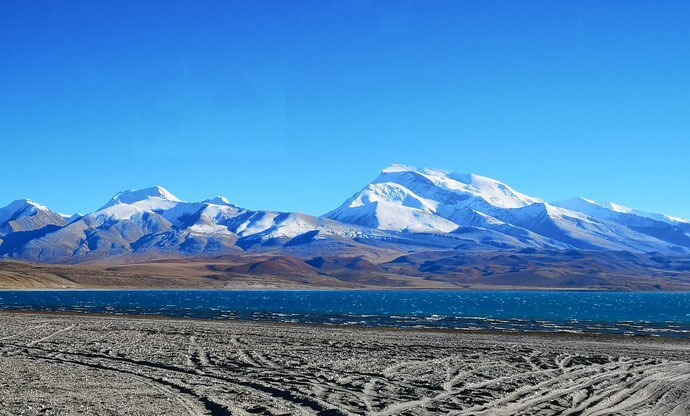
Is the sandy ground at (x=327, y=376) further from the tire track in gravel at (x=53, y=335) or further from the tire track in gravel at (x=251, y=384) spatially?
the tire track in gravel at (x=53, y=335)

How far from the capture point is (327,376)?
2609 cm

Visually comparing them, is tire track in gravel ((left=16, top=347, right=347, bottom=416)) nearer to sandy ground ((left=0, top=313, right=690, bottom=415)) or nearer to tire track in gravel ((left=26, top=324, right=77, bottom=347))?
sandy ground ((left=0, top=313, right=690, bottom=415))

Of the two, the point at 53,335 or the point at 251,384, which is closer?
the point at 251,384

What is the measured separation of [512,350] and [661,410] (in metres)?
18.0

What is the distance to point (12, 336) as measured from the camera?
137 ft

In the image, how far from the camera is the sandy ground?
20094 millimetres

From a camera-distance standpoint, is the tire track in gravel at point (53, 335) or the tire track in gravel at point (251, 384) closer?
the tire track in gravel at point (251, 384)

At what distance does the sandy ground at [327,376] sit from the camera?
20094 mm

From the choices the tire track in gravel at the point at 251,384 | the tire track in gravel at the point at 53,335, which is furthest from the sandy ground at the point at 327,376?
the tire track in gravel at the point at 53,335

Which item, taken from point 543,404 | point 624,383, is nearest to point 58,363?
point 543,404

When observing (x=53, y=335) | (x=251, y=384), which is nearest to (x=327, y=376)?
(x=251, y=384)

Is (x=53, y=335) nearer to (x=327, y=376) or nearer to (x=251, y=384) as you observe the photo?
(x=327, y=376)

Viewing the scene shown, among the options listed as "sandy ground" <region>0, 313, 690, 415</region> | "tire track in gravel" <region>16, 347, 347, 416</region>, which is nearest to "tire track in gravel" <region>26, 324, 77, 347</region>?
"sandy ground" <region>0, 313, 690, 415</region>

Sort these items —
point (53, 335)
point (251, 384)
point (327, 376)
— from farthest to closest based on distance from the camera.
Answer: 1. point (53, 335)
2. point (327, 376)
3. point (251, 384)
